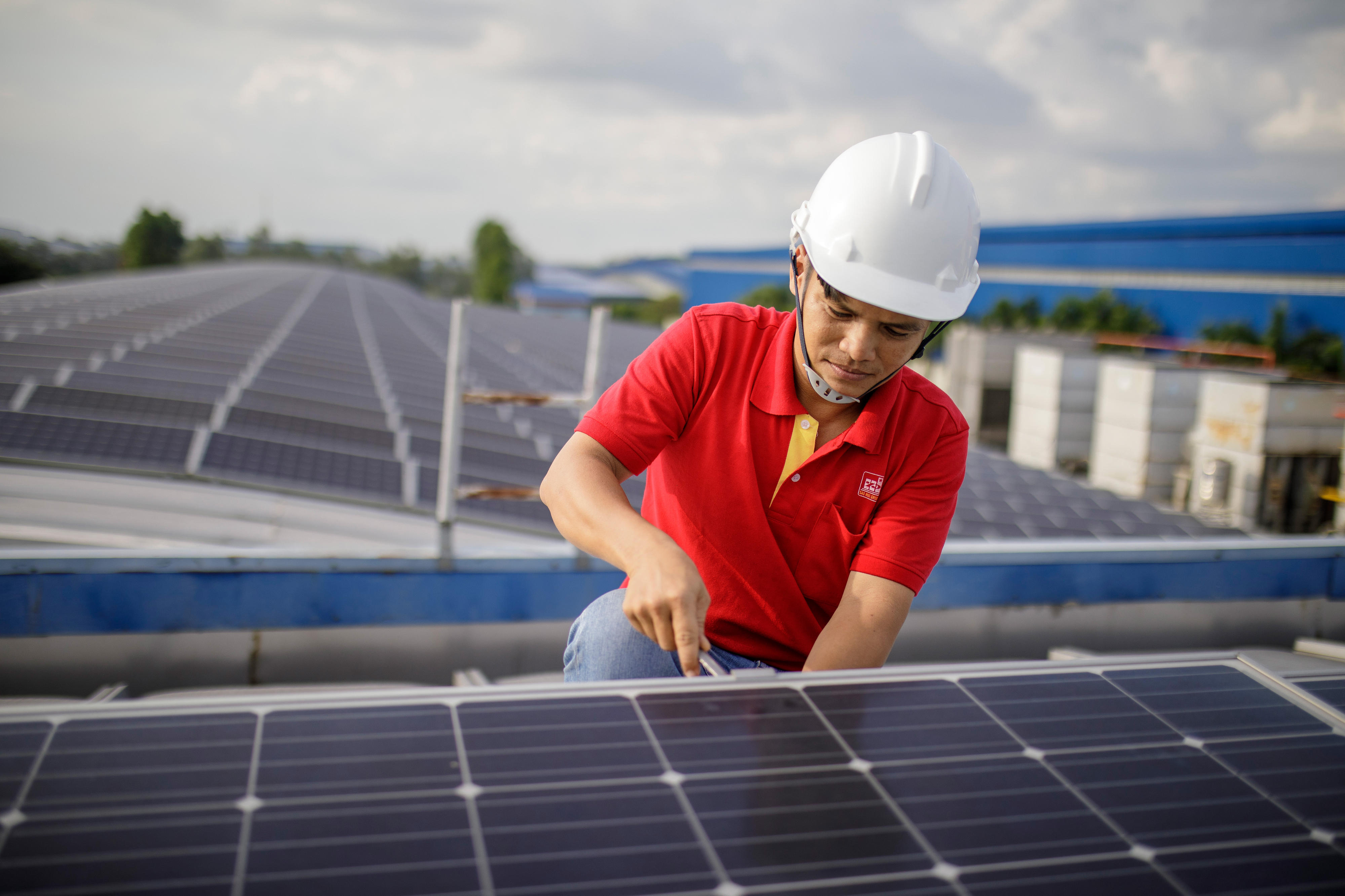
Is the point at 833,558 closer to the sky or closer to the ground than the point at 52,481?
closer to the sky

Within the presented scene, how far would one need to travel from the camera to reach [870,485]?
2748 mm

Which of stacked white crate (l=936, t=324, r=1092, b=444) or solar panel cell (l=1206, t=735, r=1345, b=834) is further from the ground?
stacked white crate (l=936, t=324, r=1092, b=444)

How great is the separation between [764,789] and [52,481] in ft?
16.1

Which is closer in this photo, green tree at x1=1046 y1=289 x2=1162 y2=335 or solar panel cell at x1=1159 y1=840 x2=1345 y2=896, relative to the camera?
solar panel cell at x1=1159 y1=840 x2=1345 y2=896

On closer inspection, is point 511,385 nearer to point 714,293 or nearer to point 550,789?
point 550,789

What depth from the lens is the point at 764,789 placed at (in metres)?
1.70

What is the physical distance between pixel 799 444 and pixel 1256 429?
23.1 m

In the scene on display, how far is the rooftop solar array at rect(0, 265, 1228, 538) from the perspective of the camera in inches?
229

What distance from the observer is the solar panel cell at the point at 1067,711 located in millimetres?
2000

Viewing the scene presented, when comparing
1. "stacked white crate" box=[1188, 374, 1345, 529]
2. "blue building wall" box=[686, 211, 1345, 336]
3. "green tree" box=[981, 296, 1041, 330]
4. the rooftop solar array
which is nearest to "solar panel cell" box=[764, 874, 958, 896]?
the rooftop solar array

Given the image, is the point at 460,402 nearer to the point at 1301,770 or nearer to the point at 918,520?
the point at 918,520

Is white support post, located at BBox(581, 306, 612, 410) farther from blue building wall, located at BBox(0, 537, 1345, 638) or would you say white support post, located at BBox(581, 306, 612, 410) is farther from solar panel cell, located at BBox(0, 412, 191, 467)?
solar panel cell, located at BBox(0, 412, 191, 467)

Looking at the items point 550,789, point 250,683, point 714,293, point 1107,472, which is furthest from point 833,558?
point 714,293

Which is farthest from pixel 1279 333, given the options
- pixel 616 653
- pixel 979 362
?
pixel 616 653
